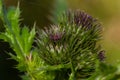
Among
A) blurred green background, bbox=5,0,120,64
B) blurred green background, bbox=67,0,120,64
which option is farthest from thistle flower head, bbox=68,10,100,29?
blurred green background, bbox=67,0,120,64

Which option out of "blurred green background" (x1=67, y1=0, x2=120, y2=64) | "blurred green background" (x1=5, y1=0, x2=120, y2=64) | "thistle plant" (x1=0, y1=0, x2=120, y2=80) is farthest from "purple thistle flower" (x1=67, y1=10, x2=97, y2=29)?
"blurred green background" (x1=67, y1=0, x2=120, y2=64)

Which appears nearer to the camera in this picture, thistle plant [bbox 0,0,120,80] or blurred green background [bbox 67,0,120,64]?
thistle plant [bbox 0,0,120,80]

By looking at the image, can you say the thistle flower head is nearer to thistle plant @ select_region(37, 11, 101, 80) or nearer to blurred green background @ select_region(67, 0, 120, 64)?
thistle plant @ select_region(37, 11, 101, 80)

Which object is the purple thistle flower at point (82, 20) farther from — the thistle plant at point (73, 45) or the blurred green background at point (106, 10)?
the blurred green background at point (106, 10)

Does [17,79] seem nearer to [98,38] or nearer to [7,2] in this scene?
[7,2]

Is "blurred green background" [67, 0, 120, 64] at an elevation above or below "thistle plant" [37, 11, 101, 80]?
above

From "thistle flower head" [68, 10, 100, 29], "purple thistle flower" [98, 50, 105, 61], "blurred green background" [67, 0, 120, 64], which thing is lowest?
"purple thistle flower" [98, 50, 105, 61]

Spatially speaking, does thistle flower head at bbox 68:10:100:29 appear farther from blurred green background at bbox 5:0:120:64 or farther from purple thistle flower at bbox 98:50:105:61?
blurred green background at bbox 5:0:120:64

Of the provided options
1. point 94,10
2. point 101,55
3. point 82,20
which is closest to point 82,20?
point 82,20

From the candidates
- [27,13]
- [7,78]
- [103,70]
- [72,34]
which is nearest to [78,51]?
[72,34]
